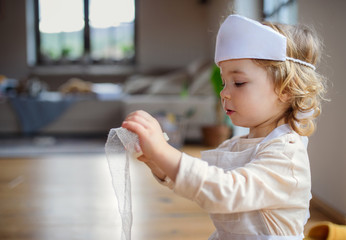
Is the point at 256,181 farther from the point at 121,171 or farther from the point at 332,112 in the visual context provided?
the point at 332,112

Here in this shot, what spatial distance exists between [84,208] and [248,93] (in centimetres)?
137

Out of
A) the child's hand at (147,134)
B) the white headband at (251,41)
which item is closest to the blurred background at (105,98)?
the white headband at (251,41)

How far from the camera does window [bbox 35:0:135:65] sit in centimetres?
706

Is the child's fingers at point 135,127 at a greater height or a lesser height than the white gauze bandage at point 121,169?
greater

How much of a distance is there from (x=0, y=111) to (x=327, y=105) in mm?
3735

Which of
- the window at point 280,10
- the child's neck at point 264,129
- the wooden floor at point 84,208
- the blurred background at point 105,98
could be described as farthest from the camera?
the window at point 280,10

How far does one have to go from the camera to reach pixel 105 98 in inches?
186

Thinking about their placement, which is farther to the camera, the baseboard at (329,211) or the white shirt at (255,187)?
the baseboard at (329,211)

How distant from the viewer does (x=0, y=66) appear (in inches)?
277

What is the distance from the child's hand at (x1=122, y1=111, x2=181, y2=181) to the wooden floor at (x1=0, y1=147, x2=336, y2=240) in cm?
91

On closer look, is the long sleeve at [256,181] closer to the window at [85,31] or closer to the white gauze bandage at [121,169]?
the white gauze bandage at [121,169]

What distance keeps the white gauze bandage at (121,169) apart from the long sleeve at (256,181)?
13 centimetres

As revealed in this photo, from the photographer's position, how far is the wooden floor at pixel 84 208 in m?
1.62

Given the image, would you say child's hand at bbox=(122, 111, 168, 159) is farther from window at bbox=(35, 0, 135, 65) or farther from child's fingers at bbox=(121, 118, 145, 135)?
window at bbox=(35, 0, 135, 65)
